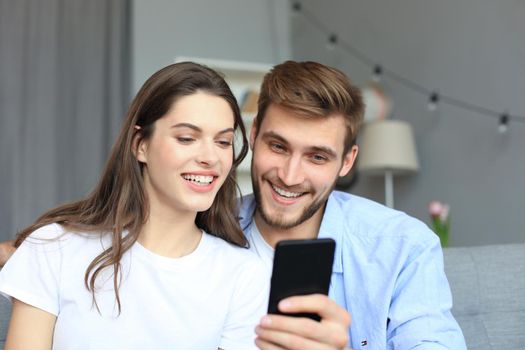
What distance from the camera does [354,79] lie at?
13.6 ft

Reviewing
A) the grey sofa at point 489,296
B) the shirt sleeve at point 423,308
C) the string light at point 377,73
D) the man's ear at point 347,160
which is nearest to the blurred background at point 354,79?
the string light at point 377,73

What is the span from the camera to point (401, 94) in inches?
150

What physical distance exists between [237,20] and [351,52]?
826 millimetres

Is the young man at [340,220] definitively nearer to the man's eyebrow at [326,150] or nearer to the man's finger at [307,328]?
the man's eyebrow at [326,150]

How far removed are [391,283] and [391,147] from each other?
191 cm

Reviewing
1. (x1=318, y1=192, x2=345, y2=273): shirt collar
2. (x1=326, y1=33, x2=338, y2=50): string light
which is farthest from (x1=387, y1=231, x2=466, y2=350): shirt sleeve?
(x1=326, y1=33, x2=338, y2=50): string light

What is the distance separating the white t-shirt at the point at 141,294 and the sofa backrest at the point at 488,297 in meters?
0.59

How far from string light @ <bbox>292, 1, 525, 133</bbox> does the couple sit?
158 cm

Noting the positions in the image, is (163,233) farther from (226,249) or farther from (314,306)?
(314,306)

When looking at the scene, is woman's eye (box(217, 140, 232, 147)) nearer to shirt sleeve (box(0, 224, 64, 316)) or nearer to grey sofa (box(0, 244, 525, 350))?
shirt sleeve (box(0, 224, 64, 316))

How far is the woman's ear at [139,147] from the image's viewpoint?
1514mm

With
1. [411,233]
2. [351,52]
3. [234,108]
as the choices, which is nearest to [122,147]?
[234,108]

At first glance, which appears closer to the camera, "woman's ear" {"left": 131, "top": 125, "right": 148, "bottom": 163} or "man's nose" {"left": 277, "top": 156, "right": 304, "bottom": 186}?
"woman's ear" {"left": 131, "top": 125, "right": 148, "bottom": 163}

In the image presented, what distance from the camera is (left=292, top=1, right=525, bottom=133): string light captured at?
318cm
